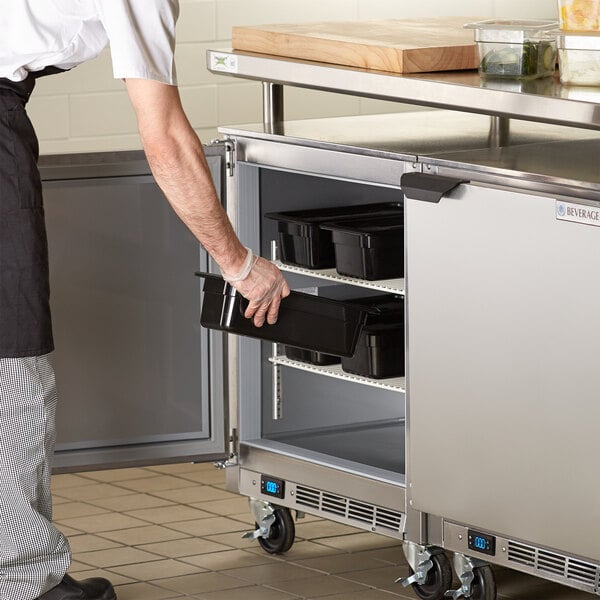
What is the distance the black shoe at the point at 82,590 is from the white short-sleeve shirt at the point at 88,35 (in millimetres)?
1150

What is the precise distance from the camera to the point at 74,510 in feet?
14.0

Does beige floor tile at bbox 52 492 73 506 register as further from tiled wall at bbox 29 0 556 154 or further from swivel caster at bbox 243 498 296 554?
tiled wall at bbox 29 0 556 154

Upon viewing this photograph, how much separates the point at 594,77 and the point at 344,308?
80cm

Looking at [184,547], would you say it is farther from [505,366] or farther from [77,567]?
[505,366]

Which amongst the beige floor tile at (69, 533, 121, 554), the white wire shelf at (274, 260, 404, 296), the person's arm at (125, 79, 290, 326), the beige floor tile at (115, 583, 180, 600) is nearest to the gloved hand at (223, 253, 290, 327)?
the person's arm at (125, 79, 290, 326)

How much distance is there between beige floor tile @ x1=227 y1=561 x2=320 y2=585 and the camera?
364 cm

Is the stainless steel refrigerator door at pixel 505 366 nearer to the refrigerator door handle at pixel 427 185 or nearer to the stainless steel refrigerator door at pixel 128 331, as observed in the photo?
the refrigerator door handle at pixel 427 185

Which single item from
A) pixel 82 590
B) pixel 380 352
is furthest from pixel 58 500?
pixel 380 352

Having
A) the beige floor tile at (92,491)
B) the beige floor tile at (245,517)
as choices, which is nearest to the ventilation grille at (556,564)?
the beige floor tile at (245,517)

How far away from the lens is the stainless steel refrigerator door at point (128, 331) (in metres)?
4.03

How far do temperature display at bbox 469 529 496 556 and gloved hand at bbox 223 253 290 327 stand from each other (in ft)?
2.21

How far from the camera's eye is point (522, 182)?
3.01 metres

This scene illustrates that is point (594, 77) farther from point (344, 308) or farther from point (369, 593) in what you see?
point (369, 593)

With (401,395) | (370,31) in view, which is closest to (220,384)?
(401,395)
